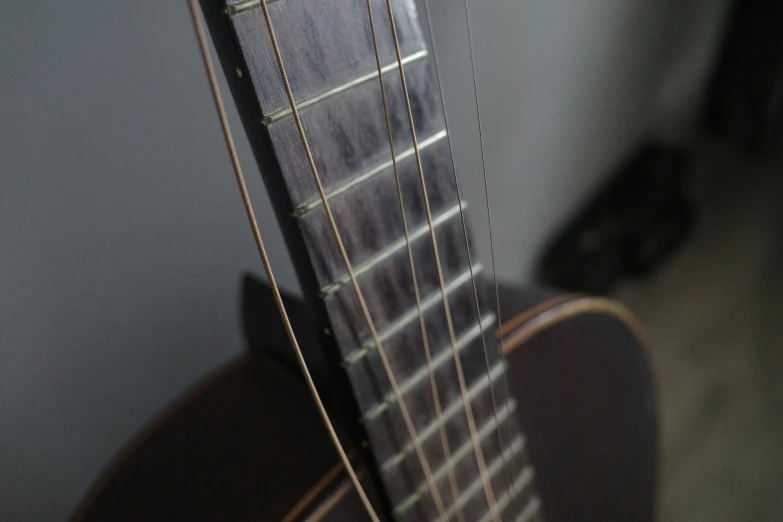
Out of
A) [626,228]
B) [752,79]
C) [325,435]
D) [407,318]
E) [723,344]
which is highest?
[407,318]

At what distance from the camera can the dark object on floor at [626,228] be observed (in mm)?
1279

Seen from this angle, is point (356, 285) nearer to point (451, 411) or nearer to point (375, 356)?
point (375, 356)

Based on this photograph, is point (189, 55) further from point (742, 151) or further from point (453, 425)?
point (742, 151)

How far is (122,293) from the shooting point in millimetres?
587

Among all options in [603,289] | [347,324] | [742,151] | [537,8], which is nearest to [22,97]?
[347,324]

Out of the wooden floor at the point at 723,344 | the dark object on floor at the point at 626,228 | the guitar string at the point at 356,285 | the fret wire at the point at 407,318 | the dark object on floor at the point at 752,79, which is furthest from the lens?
the dark object on floor at the point at 752,79

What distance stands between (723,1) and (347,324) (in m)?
1.55

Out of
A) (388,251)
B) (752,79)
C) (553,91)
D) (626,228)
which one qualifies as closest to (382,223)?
(388,251)

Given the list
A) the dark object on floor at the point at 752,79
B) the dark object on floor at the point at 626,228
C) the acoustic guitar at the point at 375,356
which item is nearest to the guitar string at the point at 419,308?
the acoustic guitar at the point at 375,356

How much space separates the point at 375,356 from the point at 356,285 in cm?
7

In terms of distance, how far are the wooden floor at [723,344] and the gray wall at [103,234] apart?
2.59 feet

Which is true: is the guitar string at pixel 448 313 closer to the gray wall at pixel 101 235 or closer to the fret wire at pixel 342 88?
the fret wire at pixel 342 88

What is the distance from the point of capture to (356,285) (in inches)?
15.9

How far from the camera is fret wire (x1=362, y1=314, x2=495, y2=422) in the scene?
46cm
